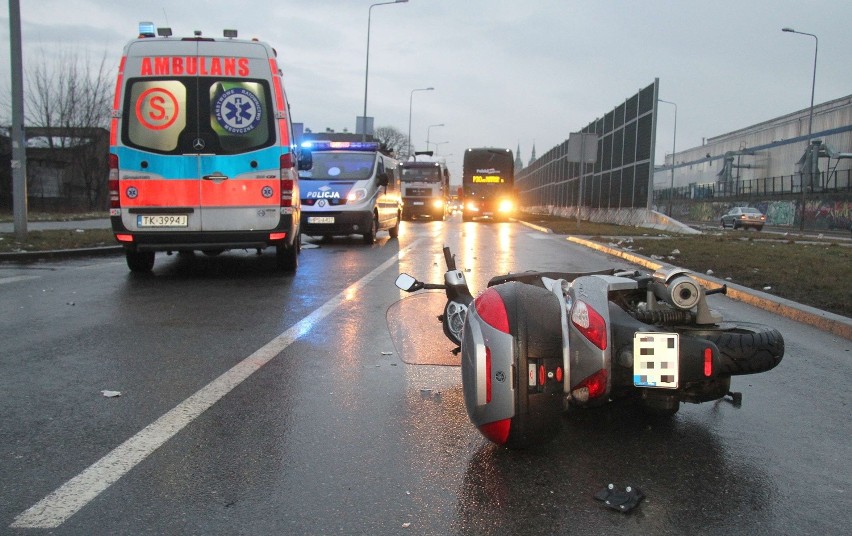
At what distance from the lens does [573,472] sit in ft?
10.4

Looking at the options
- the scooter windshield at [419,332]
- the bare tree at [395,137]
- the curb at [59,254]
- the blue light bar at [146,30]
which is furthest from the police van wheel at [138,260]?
the bare tree at [395,137]

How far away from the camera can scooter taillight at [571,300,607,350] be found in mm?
3068

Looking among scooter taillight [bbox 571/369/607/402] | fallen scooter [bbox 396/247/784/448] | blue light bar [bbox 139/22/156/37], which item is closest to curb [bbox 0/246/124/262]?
blue light bar [bbox 139/22/156/37]

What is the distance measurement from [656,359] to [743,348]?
0.53 metres

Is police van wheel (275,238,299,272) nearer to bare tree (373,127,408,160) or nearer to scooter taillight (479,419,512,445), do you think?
scooter taillight (479,419,512,445)

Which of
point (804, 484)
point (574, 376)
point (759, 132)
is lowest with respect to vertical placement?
point (804, 484)

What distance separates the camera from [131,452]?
3297mm

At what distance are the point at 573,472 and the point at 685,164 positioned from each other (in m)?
88.6

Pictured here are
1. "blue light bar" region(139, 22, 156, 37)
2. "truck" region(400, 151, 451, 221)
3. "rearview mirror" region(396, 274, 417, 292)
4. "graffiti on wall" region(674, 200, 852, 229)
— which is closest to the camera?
"rearview mirror" region(396, 274, 417, 292)

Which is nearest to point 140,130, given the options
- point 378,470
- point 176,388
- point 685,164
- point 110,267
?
point 110,267

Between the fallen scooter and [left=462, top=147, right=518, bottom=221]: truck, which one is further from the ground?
[left=462, top=147, right=518, bottom=221]: truck

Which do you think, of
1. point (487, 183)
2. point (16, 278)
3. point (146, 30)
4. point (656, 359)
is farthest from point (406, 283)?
point (487, 183)

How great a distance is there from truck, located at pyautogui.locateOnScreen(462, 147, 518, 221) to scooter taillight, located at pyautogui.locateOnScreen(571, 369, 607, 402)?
1436 inches

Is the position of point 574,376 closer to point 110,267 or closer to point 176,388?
point 176,388
